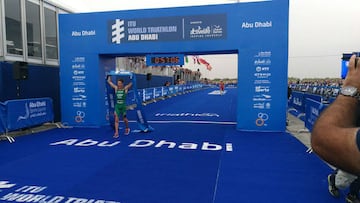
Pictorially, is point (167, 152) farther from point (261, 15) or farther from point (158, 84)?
point (158, 84)

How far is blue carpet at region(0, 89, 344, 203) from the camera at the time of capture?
452 centimetres

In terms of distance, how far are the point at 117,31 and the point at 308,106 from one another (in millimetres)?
7209

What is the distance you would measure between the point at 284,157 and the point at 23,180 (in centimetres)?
534

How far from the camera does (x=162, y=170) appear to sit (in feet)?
18.9

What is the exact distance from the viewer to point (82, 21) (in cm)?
1143

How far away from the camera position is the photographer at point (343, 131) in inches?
44.6

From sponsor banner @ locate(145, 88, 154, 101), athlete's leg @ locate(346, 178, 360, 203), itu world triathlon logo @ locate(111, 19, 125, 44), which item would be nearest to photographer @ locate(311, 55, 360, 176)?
athlete's leg @ locate(346, 178, 360, 203)

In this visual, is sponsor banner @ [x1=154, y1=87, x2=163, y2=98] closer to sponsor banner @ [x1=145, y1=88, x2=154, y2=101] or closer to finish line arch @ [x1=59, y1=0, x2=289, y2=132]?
sponsor banner @ [x1=145, y1=88, x2=154, y2=101]

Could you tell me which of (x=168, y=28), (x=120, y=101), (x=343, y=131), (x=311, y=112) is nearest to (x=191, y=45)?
(x=168, y=28)

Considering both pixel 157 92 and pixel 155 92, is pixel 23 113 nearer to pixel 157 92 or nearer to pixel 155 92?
pixel 155 92

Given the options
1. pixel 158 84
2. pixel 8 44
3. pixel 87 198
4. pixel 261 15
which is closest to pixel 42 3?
pixel 8 44

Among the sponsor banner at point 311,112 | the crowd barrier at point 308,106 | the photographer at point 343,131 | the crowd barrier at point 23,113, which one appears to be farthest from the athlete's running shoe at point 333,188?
the crowd barrier at point 23,113

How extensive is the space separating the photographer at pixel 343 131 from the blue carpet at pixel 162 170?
10.8 ft

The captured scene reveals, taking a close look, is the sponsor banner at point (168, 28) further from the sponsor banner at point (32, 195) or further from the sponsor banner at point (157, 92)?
the sponsor banner at point (157, 92)
